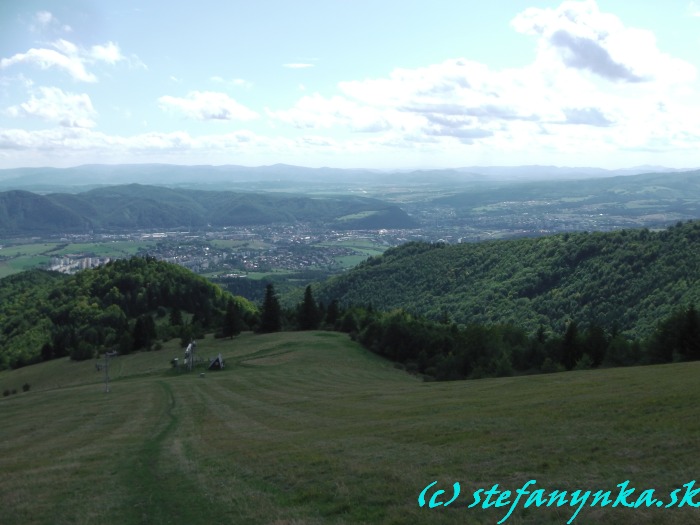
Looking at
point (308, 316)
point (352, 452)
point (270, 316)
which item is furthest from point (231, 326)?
point (352, 452)

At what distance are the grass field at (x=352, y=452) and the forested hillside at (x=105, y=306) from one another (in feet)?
224

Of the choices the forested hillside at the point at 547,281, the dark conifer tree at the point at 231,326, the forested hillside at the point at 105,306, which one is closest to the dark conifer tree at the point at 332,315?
the dark conifer tree at the point at 231,326

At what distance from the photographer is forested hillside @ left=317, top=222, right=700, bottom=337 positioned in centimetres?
11088

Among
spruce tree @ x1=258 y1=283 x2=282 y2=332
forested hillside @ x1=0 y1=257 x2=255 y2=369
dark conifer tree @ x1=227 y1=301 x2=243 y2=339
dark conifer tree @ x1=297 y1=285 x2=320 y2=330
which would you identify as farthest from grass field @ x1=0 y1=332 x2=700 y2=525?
forested hillside @ x1=0 y1=257 x2=255 y2=369

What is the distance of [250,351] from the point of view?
71.0 meters

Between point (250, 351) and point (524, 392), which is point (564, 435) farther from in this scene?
point (250, 351)

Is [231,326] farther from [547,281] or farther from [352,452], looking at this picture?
[547,281]

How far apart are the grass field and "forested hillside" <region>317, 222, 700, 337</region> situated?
66.2 meters

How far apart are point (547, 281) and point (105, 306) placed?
103909 mm

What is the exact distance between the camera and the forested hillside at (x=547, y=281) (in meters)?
111

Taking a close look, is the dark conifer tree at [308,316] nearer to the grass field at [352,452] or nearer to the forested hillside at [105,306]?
the forested hillside at [105,306]

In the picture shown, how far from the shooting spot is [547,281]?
464ft

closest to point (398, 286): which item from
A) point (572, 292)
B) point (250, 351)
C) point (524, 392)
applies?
point (572, 292)

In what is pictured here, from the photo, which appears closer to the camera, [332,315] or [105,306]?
[332,315]
